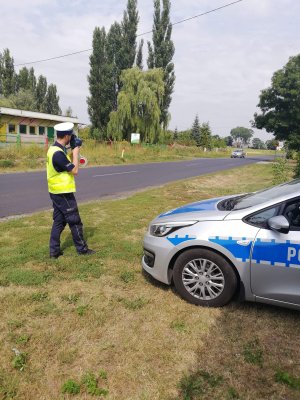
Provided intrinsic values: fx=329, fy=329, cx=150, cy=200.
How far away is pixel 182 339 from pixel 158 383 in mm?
570

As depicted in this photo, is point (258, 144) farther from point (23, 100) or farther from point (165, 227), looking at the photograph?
point (165, 227)

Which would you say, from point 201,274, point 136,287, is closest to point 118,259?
point 136,287

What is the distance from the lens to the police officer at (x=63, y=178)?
414 centimetres

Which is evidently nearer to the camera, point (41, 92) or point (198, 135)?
point (41, 92)

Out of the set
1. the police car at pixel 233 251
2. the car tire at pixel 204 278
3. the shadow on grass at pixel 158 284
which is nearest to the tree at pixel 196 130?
the shadow on grass at pixel 158 284

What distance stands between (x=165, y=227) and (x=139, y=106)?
34.9 m

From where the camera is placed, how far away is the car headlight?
3.48 m

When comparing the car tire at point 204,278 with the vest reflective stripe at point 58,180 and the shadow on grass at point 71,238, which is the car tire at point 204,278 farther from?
the shadow on grass at point 71,238

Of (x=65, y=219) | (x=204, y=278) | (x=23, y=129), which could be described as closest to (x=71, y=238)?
(x=65, y=219)

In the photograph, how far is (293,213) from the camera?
3.09 m

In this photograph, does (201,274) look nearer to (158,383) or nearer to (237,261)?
(237,261)

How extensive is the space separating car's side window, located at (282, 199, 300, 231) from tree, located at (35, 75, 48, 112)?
62.5 m

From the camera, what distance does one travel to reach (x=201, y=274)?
11.1ft

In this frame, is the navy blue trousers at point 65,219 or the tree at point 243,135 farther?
the tree at point 243,135
